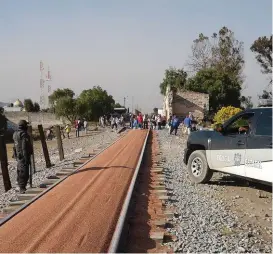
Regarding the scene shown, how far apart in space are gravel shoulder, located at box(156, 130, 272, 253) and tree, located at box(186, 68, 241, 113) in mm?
46172

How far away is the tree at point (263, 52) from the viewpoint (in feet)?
176

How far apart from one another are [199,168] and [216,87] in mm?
47499

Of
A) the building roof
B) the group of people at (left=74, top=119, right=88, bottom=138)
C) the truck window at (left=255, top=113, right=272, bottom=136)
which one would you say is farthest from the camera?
the building roof

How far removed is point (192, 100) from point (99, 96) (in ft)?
130

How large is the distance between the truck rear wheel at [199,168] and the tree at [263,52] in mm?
45921

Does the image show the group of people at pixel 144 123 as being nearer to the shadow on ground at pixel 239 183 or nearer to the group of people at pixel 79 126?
the group of people at pixel 79 126

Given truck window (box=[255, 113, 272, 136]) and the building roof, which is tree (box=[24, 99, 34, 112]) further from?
truck window (box=[255, 113, 272, 136])

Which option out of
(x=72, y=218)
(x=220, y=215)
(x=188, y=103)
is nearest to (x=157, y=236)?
(x=72, y=218)

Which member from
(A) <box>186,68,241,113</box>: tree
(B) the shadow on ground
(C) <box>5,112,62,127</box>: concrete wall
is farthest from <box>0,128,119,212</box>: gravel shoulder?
(C) <box>5,112,62,127</box>: concrete wall

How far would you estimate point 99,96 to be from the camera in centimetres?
8900

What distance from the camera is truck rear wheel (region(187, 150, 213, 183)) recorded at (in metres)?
10.3

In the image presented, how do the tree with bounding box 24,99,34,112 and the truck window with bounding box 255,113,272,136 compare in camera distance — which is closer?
the truck window with bounding box 255,113,272,136

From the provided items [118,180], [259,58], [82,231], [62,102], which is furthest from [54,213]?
[62,102]

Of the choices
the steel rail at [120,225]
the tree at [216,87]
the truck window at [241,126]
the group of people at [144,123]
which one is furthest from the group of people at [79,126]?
the steel rail at [120,225]
